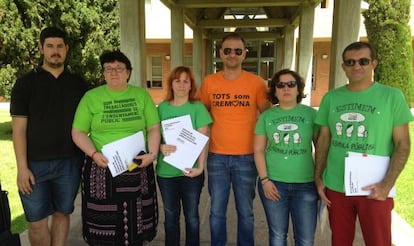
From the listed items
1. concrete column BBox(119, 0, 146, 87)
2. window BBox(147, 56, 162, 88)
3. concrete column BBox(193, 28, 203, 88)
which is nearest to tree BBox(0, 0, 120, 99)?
concrete column BBox(119, 0, 146, 87)

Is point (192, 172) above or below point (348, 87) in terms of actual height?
below

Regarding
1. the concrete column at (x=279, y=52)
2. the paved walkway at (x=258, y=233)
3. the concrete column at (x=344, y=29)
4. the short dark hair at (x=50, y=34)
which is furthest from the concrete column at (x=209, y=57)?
the short dark hair at (x=50, y=34)

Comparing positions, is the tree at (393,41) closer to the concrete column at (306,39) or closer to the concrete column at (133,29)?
the concrete column at (306,39)

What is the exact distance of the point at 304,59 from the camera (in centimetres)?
1173

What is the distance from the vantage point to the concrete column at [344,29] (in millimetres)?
5445

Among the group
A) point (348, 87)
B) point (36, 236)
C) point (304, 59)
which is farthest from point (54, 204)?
point (304, 59)

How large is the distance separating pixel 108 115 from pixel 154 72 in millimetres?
18418

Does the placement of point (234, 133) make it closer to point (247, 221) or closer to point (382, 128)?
point (247, 221)

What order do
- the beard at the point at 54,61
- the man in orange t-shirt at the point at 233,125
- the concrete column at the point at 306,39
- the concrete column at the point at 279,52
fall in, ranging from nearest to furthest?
the beard at the point at 54,61, the man in orange t-shirt at the point at 233,125, the concrete column at the point at 306,39, the concrete column at the point at 279,52

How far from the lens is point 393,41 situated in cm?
1609

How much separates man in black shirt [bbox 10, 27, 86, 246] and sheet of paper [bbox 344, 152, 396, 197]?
2.09 meters

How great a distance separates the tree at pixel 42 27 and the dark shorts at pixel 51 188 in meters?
7.17

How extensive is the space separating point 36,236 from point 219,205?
153 centimetres

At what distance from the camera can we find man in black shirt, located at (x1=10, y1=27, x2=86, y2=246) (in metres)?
2.90
